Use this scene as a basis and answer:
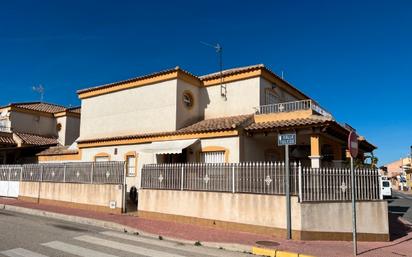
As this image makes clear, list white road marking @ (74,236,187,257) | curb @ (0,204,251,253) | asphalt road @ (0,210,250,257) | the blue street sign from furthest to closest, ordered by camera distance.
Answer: the blue street sign
curb @ (0,204,251,253)
white road marking @ (74,236,187,257)
asphalt road @ (0,210,250,257)

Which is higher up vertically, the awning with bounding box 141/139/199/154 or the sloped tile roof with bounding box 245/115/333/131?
the sloped tile roof with bounding box 245/115/333/131

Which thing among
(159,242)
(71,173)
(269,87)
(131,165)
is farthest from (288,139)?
(71,173)

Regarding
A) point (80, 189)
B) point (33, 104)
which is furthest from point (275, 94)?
point (33, 104)

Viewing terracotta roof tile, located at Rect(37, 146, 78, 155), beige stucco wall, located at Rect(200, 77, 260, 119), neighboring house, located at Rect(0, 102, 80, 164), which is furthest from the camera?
neighboring house, located at Rect(0, 102, 80, 164)

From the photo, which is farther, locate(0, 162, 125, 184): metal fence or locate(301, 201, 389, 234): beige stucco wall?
locate(0, 162, 125, 184): metal fence

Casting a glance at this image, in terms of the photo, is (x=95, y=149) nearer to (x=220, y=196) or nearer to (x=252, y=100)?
(x=252, y=100)

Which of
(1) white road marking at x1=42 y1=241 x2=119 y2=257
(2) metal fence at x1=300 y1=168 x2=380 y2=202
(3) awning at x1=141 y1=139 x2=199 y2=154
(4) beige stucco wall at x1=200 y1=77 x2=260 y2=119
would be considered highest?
(4) beige stucco wall at x1=200 y1=77 x2=260 y2=119

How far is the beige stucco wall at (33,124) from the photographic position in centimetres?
3153

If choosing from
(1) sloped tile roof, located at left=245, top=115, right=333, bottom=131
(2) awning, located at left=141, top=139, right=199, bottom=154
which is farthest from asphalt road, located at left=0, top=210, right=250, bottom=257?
(1) sloped tile roof, located at left=245, top=115, right=333, bottom=131

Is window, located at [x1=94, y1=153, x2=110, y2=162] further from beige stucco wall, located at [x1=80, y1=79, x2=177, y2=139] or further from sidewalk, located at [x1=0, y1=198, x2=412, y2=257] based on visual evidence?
sidewalk, located at [x1=0, y1=198, x2=412, y2=257]

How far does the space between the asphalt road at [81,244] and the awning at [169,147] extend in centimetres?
587

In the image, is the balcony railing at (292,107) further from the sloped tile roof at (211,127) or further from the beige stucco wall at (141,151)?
the beige stucco wall at (141,151)

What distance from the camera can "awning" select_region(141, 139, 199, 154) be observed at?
1678cm

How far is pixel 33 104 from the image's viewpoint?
1398 inches
